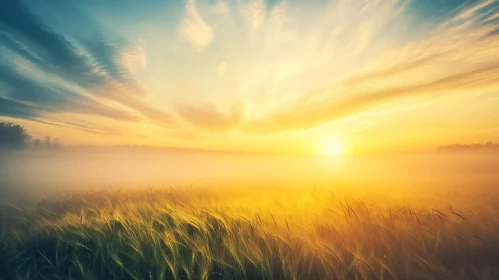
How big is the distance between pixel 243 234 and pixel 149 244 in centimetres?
97

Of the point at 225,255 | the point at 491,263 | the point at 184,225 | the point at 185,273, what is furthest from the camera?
the point at 184,225

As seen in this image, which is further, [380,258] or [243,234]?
[243,234]

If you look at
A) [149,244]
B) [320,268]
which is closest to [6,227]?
[149,244]

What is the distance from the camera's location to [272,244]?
280 cm

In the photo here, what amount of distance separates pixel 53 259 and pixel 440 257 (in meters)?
3.77

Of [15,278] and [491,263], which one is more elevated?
[491,263]

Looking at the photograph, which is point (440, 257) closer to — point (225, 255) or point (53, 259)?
point (225, 255)

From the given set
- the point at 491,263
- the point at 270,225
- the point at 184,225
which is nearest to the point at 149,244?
the point at 184,225

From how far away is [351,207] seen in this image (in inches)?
148

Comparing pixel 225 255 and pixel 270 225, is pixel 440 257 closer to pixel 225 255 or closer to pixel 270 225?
pixel 270 225

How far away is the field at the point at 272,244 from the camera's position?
237 centimetres

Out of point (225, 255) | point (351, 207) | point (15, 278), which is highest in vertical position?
point (351, 207)

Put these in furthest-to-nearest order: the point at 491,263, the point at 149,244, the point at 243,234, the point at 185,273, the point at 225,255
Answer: the point at 243,234, the point at 149,244, the point at 225,255, the point at 185,273, the point at 491,263

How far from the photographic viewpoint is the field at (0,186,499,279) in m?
2.37
